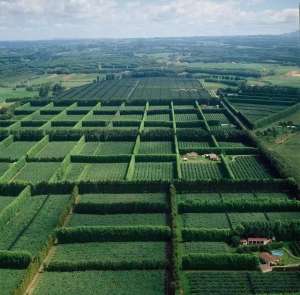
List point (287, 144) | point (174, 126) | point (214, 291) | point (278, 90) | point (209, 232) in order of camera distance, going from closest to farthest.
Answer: point (214, 291)
point (209, 232)
point (287, 144)
point (174, 126)
point (278, 90)

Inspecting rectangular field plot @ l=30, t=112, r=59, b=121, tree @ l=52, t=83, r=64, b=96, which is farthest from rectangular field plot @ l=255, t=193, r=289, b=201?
tree @ l=52, t=83, r=64, b=96

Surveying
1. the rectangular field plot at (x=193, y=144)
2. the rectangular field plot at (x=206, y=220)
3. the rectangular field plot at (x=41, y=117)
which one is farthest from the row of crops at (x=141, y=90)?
the rectangular field plot at (x=206, y=220)

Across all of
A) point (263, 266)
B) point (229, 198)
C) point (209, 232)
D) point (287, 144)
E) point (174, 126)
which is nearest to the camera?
point (263, 266)

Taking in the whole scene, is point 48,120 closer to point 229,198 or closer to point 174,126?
point 174,126

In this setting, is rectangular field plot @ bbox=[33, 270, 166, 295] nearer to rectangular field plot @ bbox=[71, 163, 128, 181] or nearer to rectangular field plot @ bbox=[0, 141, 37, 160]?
rectangular field plot @ bbox=[71, 163, 128, 181]

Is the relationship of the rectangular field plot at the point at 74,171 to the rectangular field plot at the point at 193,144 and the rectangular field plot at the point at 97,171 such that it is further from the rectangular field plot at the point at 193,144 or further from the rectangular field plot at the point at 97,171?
the rectangular field plot at the point at 193,144

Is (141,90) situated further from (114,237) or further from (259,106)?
(114,237)

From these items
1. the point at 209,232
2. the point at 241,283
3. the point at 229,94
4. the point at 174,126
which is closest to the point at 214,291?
the point at 241,283
